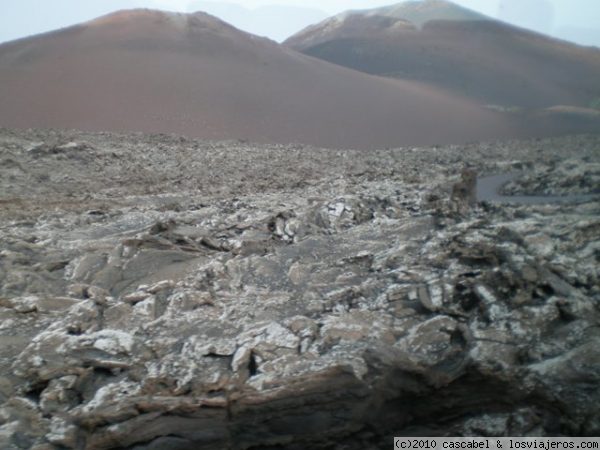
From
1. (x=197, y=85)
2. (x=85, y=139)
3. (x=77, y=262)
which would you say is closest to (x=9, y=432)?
(x=77, y=262)

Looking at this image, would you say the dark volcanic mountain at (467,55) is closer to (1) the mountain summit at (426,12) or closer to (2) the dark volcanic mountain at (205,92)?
(1) the mountain summit at (426,12)

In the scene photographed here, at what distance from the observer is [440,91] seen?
27.1m

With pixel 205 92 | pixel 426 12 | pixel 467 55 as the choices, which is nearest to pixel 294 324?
pixel 205 92

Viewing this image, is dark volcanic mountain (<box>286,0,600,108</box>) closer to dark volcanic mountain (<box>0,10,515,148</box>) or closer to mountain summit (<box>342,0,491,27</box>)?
mountain summit (<box>342,0,491,27</box>)

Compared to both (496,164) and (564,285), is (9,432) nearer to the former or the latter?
(564,285)

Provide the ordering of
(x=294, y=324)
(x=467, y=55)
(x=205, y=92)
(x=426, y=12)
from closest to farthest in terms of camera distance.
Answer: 1. (x=294, y=324)
2. (x=205, y=92)
3. (x=467, y=55)
4. (x=426, y=12)

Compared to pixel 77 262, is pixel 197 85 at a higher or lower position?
higher

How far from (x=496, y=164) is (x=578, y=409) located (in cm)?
1156

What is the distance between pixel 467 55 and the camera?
32.1 metres

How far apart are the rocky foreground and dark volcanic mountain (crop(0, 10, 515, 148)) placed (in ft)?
34.3

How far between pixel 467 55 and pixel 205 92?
19290 mm

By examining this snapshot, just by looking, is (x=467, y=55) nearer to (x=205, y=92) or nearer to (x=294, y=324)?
(x=205, y=92)

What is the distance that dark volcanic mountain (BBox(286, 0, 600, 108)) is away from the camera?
2870cm

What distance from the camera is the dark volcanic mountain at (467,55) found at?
28.7 meters
